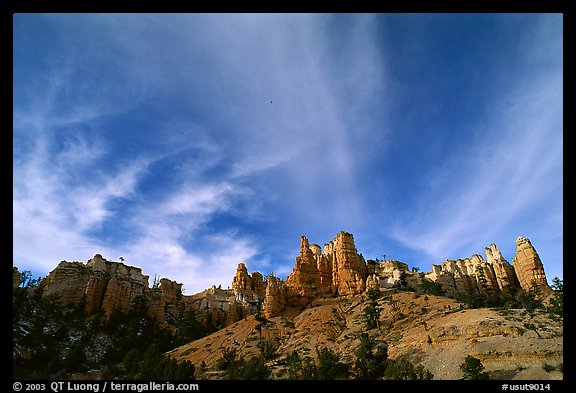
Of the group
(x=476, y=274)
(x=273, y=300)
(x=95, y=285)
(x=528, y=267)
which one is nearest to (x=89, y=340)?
(x=95, y=285)

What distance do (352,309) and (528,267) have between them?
2134 inches

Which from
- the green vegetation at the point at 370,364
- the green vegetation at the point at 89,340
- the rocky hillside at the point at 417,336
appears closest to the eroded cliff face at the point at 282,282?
the green vegetation at the point at 89,340

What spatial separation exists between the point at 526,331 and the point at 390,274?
73.0 meters

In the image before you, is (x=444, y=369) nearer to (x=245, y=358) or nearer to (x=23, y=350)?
(x=245, y=358)

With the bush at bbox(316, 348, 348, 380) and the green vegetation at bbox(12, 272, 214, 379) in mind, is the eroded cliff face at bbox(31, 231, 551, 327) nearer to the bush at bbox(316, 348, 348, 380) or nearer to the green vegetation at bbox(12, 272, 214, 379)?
the green vegetation at bbox(12, 272, 214, 379)

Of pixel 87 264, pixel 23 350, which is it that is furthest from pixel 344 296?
pixel 87 264

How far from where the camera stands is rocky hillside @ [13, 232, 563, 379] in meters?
36.7

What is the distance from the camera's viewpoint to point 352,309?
69.4 metres

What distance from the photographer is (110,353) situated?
64.2 metres

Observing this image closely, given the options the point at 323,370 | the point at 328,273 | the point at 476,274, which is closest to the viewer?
the point at 323,370

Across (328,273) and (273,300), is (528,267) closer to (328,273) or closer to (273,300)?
(328,273)

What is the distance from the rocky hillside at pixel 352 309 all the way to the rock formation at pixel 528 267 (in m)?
0.27

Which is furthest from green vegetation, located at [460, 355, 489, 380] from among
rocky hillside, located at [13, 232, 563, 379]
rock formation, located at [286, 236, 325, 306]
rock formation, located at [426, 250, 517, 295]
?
rock formation, located at [426, 250, 517, 295]

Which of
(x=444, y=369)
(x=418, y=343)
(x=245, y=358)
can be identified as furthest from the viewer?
Result: (x=245, y=358)
